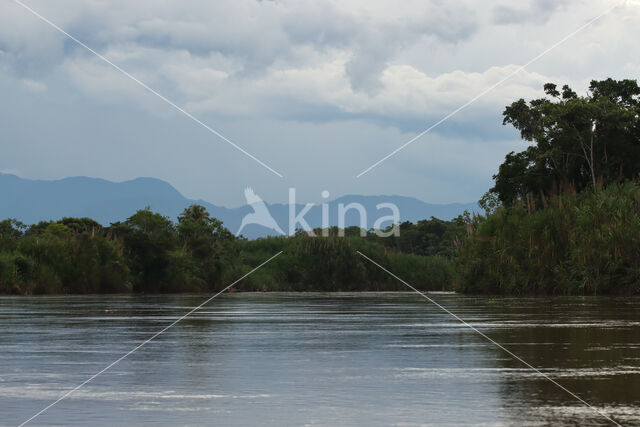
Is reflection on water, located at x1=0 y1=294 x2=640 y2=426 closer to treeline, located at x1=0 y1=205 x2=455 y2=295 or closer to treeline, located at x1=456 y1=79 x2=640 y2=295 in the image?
treeline, located at x1=456 y1=79 x2=640 y2=295

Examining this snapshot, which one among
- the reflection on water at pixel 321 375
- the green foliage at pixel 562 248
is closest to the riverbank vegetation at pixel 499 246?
the green foliage at pixel 562 248

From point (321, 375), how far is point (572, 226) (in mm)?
21761

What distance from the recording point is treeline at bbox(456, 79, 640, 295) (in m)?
25.5

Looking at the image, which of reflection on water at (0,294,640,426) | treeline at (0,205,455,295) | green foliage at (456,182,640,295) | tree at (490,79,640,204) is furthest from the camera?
tree at (490,79,640,204)

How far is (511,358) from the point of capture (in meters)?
8.06

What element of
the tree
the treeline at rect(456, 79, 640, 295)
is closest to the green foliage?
the treeline at rect(456, 79, 640, 295)

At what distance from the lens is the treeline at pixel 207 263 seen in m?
34.8

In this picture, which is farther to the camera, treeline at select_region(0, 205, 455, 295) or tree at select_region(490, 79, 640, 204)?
tree at select_region(490, 79, 640, 204)

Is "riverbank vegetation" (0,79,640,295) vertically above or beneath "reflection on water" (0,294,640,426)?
above

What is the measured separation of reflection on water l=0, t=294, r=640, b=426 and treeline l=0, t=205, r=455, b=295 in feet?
75.4

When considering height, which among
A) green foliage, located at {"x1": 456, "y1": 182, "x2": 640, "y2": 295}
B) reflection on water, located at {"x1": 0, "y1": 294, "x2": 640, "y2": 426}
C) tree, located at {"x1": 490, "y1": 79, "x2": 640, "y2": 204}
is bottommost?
reflection on water, located at {"x1": 0, "y1": 294, "x2": 640, "y2": 426}

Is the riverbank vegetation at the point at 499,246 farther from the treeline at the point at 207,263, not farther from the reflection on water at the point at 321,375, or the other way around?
the reflection on water at the point at 321,375

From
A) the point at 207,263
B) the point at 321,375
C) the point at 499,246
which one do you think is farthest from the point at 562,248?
the point at 207,263

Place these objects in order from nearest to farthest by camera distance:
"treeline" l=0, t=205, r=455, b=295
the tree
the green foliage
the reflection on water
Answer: the reflection on water
the green foliage
"treeline" l=0, t=205, r=455, b=295
the tree
